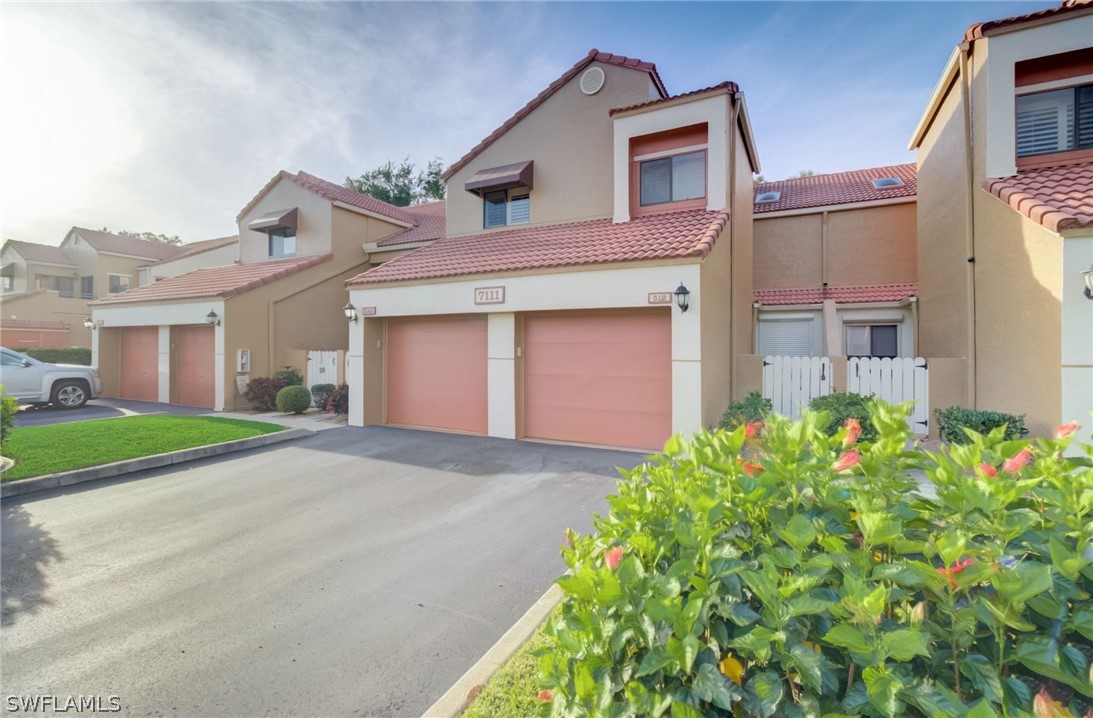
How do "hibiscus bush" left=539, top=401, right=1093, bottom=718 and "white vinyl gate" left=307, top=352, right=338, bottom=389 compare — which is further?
"white vinyl gate" left=307, top=352, right=338, bottom=389

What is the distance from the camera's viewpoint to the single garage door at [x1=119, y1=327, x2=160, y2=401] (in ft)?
50.9

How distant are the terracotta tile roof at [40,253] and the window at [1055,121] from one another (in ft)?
159

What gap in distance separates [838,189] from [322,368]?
18454 mm

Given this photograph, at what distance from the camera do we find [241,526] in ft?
17.7

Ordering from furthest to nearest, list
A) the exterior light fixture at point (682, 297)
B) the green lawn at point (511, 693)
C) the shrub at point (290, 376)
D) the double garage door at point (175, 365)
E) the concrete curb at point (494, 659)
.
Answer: the double garage door at point (175, 365) < the shrub at point (290, 376) < the exterior light fixture at point (682, 297) < the concrete curb at point (494, 659) < the green lawn at point (511, 693)

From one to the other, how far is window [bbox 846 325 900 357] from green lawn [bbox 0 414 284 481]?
53.4 feet

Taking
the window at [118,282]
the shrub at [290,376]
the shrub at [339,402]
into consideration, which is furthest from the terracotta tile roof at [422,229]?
the window at [118,282]

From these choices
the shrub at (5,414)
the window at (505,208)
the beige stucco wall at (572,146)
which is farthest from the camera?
the window at (505,208)

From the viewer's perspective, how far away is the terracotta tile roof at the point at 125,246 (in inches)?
1241

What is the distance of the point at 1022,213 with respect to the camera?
24.1 feet

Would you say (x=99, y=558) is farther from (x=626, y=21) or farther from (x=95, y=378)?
(x=95, y=378)

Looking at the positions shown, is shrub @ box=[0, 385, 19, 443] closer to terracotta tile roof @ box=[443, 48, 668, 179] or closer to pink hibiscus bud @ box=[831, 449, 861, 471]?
pink hibiscus bud @ box=[831, 449, 861, 471]

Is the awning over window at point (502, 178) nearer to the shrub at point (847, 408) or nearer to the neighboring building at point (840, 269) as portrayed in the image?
the neighboring building at point (840, 269)

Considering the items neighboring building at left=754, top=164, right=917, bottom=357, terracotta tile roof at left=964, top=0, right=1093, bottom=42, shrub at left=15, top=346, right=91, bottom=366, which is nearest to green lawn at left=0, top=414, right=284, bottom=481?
neighboring building at left=754, top=164, right=917, bottom=357
